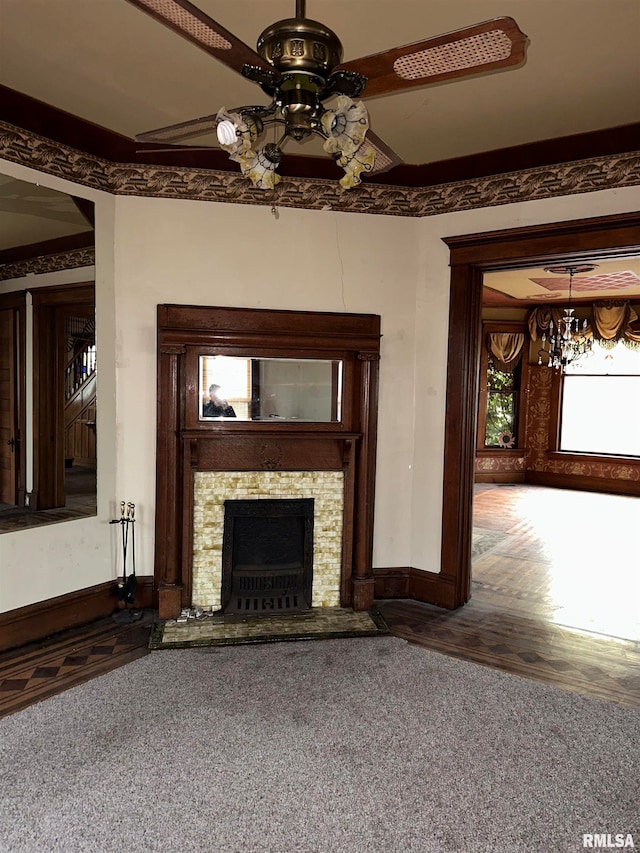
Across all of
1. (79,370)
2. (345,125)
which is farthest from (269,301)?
(345,125)

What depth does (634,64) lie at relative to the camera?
2.63m

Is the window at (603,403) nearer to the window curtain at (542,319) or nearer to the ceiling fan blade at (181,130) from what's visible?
the window curtain at (542,319)

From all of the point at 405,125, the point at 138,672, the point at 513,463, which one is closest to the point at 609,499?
the point at 513,463

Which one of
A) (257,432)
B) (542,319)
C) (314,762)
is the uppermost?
(542,319)

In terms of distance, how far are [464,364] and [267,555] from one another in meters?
1.86

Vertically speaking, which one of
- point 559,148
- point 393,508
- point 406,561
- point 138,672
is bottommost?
point 138,672

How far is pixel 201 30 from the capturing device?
1496 mm

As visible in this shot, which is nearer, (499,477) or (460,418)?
(460,418)

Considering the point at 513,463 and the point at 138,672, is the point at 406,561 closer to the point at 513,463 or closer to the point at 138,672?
the point at 138,672

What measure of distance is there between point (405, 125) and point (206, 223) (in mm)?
1356

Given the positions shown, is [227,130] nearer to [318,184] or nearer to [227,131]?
[227,131]

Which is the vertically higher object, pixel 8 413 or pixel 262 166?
pixel 262 166

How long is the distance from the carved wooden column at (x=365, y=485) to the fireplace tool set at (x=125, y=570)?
57.1 inches

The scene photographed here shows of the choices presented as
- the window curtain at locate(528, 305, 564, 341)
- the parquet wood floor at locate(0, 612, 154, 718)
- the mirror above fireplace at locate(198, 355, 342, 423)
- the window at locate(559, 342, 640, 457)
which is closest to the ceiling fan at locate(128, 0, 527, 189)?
the mirror above fireplace at locate(198, 355, 342, 423)
